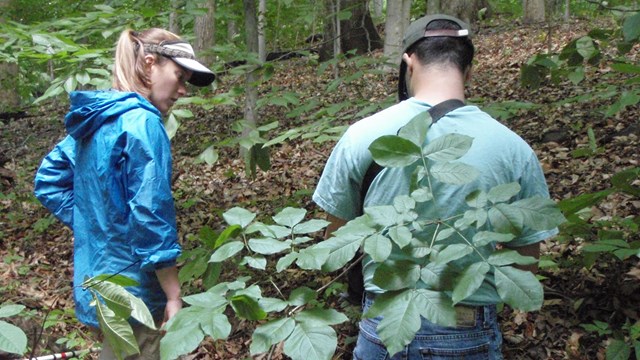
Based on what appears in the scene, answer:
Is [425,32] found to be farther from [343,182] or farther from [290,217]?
[290,217]

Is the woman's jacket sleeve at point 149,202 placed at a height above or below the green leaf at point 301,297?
below

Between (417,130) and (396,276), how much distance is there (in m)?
0.38

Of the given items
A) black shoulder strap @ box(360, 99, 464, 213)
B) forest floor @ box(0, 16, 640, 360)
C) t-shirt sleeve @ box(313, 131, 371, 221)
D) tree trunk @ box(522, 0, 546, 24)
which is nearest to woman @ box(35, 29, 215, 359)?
forest floor @ box(0, 16, 640, 360)

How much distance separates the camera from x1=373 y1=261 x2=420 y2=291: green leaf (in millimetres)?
1361

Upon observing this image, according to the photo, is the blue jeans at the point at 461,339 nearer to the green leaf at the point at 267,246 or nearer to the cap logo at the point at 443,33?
the green leaf at the point at 267,246

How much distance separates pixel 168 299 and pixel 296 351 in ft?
4.35

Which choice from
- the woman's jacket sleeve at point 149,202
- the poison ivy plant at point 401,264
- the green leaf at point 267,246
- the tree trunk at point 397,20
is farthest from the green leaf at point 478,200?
the tree trunk at point 397,20

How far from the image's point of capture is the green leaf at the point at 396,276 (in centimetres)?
136

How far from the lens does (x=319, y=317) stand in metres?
1.38

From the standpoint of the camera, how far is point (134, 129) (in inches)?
96.6

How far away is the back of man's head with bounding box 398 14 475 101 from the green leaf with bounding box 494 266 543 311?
0.83 m

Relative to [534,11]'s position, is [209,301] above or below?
above

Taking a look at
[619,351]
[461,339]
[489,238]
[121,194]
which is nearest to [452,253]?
[489,238]

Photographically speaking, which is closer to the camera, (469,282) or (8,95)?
(469,282)
